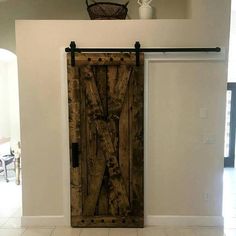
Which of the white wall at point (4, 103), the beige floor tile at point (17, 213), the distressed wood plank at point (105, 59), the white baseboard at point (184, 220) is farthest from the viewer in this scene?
the white wall at point (4, 103)

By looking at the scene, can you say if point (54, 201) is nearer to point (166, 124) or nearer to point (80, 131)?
point (80, 131)

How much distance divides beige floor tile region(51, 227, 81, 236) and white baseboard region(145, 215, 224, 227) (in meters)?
0.86

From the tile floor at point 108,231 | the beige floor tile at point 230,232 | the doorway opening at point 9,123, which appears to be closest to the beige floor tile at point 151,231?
the tile floor at point 108,231

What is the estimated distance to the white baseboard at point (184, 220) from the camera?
341 cm

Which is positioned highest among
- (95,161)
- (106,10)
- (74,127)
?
(106,10)

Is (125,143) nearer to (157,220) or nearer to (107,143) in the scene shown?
(107,143)

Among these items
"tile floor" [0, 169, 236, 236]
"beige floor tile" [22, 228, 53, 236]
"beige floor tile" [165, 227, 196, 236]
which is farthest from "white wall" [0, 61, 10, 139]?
"beige floor tile" [165, 227, 196, 236]

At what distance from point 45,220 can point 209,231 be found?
198cm

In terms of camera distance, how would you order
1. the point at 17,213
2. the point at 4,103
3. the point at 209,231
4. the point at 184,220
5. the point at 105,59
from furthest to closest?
the point at 4,103 < the point at 17,213 < the point at 184,220 < the point at 209,231 < the point at 105,59

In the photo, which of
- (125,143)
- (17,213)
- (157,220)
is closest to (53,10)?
(125,143)

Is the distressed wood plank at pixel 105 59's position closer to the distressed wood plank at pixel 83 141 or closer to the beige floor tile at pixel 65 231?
the distressed wood plank at pixel 83 141

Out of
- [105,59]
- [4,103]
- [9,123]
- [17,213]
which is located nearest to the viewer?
[105,59]

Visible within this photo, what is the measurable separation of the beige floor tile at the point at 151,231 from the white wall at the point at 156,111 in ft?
0.58

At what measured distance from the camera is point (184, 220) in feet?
11.2
